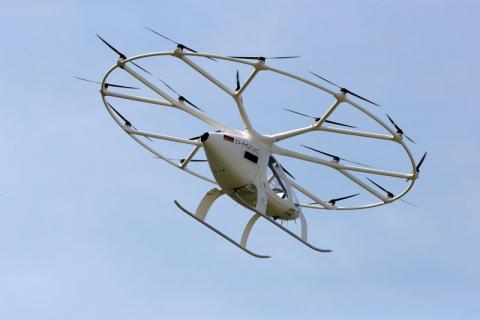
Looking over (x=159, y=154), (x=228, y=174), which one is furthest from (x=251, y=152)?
(x=159, y=154)

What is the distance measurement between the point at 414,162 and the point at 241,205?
27.0ft

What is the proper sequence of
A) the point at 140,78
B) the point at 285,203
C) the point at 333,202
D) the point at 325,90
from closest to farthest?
the point at 325,90
the point at 140,78
the point at 285,203
the point at 333,202

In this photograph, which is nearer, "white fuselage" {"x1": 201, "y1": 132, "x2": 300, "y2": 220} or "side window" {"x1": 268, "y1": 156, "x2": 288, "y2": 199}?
"white fuselage" {"x1": 201, "y1": 132, "x2": 300, "y2": 220}

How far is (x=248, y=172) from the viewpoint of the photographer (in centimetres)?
4412

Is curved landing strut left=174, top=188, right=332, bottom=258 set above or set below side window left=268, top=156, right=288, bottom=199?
below

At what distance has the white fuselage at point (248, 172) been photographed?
42750mm

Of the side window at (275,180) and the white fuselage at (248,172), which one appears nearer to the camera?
the white fuselage at (248,172)

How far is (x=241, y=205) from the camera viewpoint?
44719mm

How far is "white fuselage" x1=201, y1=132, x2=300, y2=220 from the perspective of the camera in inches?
1683

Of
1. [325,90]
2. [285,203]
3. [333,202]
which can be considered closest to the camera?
[325,90]

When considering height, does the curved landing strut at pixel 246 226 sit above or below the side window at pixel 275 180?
below

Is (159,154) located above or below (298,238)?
above

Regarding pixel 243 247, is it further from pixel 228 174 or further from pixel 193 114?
pixel 193 114

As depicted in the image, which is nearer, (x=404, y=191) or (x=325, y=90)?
(x=325, y=90)
